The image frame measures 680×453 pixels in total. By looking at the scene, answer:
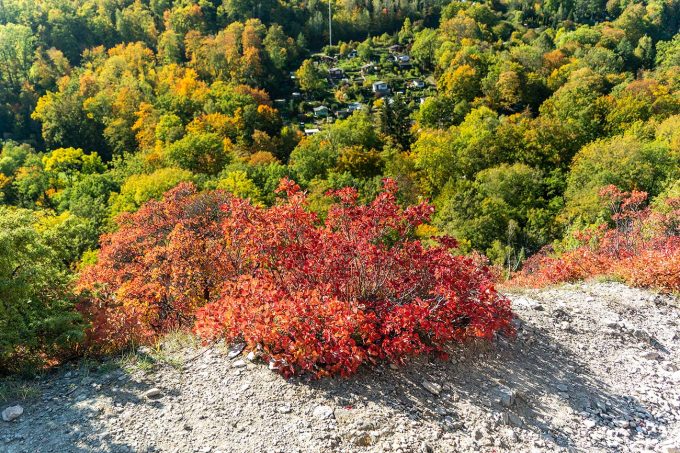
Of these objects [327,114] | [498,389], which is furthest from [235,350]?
[327,114]

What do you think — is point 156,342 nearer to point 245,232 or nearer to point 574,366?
point 245,232

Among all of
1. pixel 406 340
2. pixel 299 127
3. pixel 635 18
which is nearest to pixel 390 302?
pixel 406 340

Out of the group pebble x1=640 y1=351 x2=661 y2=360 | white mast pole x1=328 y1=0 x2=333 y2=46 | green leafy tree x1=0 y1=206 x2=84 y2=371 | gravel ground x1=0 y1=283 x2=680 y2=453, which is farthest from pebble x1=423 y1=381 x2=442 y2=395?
white mast pole x1=328 y1=0 x2=333 y2=46

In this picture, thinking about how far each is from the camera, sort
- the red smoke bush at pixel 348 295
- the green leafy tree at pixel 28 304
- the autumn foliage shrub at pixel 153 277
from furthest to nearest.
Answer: the autumn foliage shrub at pixel 153 277
the green leafy tree at pixel 28 304
the red smoke bush at pixel 348 295

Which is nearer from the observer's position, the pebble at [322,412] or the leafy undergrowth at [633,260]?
the pebble at [322,412]

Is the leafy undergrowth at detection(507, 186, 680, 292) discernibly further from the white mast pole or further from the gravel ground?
the white mast pole

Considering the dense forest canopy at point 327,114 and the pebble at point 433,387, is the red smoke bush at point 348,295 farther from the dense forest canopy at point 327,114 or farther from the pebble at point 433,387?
the dense forest canopy at point 327,114

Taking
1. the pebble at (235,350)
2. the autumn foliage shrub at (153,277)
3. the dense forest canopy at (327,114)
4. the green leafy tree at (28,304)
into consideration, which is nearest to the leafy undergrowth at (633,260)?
the dense forest canopy at (327,114)

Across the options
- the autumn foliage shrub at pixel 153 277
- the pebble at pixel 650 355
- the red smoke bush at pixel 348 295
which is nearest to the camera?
the red smoke bush at pixel 348 295

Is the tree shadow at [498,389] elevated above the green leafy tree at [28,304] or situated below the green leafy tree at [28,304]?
below
